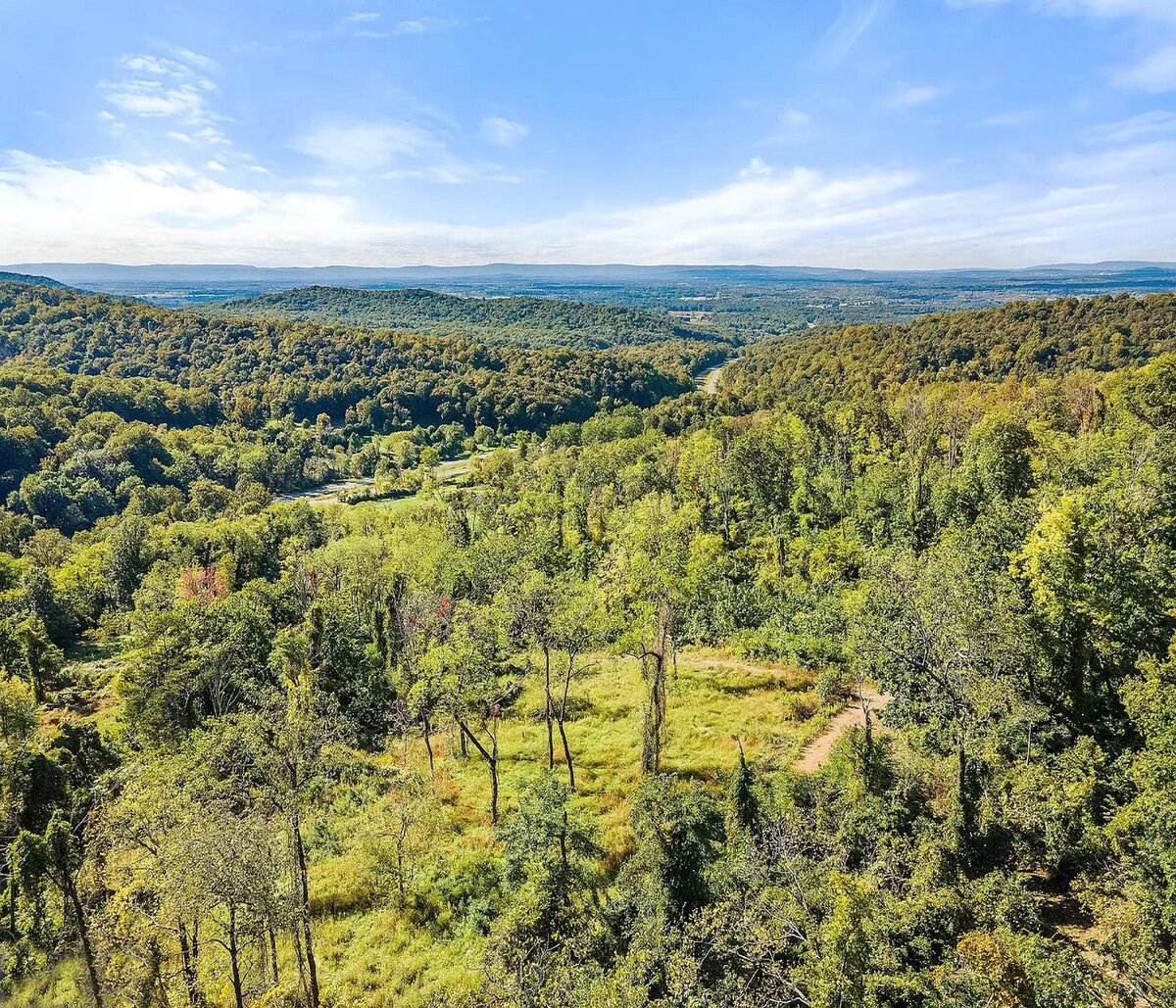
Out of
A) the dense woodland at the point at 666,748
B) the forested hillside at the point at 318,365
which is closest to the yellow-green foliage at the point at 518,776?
the dense woodland at the point at 666,748

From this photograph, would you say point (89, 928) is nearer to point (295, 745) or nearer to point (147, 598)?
point (295, 745)

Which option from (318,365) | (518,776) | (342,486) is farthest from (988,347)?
(318,365)

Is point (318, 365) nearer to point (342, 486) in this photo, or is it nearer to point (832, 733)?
point (342, 486)

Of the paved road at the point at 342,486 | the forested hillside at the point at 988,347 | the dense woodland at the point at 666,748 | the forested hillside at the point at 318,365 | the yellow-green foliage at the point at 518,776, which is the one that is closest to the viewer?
the dense woodland at the point at 666,748

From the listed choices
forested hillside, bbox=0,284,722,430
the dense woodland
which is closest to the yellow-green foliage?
the dense woodland

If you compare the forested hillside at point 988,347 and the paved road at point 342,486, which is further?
the paved road at point 342,486

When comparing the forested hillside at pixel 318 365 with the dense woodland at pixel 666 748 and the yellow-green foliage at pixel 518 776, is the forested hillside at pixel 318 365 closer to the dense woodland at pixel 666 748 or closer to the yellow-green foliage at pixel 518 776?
the dense woodland at pixel 666 748
